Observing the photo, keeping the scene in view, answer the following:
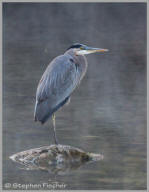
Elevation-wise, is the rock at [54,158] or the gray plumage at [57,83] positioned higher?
the gray plumage at [57,83]

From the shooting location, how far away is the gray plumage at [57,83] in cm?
797

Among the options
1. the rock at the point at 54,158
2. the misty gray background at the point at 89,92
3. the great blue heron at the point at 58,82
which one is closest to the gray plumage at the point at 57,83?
the great blue heron at the point at 58,82

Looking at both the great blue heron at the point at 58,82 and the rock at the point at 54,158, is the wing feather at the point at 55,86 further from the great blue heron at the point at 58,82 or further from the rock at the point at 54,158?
the rock at the point at 54,158

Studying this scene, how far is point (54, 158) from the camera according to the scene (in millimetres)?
7684

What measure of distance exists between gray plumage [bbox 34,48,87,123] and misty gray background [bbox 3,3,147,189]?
693mm

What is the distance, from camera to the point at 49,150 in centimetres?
771

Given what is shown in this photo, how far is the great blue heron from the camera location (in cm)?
798

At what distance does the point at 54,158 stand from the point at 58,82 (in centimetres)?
118

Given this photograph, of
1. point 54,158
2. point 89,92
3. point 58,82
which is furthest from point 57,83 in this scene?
point 89,92

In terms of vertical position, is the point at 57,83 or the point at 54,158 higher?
the point at 57,83

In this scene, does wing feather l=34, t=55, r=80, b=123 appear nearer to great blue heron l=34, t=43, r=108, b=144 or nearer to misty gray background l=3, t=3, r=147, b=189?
great blue heron l=34, t=43, r=108, b=144

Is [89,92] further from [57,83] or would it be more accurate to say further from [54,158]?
[54,158]

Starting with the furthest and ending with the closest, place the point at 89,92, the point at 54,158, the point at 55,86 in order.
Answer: the point at 89,92 < the point at 55,86 < the point at 54,158

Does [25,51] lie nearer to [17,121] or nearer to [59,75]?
[17,121]
